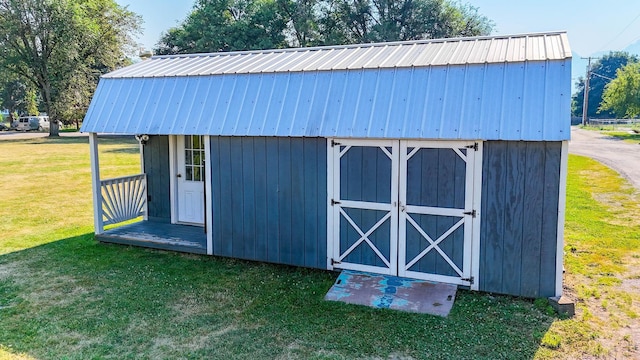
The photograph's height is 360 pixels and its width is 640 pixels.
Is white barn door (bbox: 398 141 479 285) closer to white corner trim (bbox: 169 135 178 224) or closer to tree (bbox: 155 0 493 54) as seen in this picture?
white corner trim (bbox: 169 135 178 224)

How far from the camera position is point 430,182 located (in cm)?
546

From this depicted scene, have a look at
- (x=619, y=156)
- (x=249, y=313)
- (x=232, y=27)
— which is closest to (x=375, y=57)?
(x=249, y=313)

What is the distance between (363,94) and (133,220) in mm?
5760

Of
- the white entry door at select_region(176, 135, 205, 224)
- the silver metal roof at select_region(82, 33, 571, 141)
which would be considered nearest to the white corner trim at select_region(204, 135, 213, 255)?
the silver metal roof at select_region(82, 33, 571, 141)

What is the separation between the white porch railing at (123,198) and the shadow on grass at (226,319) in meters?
1.84

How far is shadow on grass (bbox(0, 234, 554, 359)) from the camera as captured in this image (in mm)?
4133

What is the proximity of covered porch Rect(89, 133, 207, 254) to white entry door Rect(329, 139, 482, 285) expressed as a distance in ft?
7.77

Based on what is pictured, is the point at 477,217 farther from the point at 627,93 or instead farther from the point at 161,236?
the point at 627,93

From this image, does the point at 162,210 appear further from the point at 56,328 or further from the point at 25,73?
the point at 25,73

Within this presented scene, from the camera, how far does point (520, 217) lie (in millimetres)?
5074

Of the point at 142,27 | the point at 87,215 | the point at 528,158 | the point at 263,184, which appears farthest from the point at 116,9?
the point at 528,158

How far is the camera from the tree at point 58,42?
29344mm

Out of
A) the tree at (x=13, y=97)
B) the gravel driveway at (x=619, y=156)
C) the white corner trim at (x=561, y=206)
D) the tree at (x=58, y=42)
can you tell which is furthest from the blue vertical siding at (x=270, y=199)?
the tree at (x=13, y=97)

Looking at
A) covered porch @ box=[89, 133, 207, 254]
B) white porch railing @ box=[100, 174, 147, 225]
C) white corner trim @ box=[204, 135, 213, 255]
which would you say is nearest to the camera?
white corner trim @ box=[204, 135, 213, 255]
